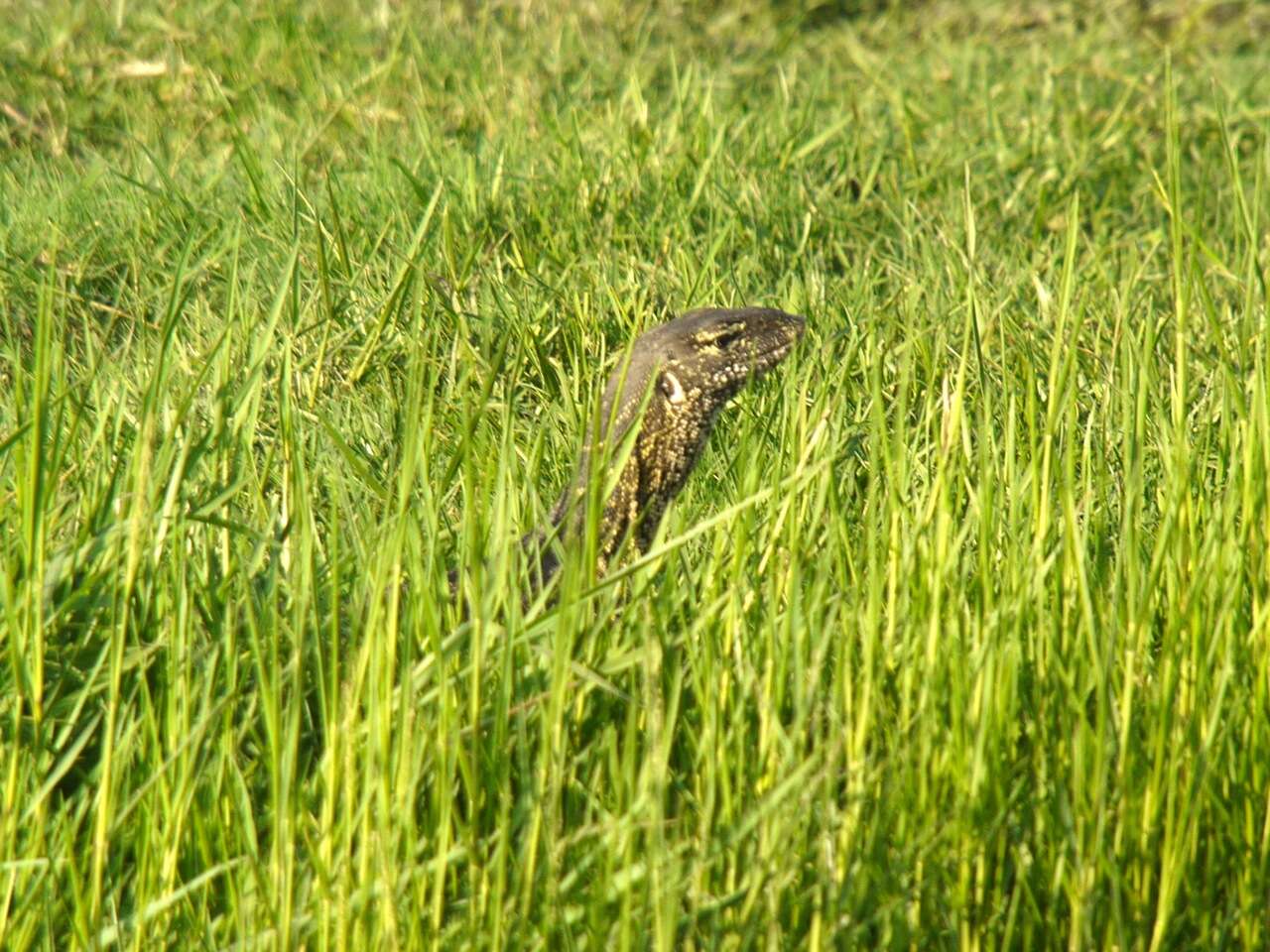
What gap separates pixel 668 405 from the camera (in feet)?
11.9

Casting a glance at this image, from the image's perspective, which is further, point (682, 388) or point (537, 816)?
point (682, 388)

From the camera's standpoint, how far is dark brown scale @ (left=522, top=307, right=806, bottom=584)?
3.60 metres

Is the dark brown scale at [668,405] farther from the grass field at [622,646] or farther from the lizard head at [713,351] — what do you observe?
the grass field at [622,646]

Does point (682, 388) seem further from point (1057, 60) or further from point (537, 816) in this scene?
point (1057, 60)

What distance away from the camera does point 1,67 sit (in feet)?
21.0

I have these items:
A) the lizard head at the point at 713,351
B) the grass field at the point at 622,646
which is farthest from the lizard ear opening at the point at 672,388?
the grass field at the point at 622,646

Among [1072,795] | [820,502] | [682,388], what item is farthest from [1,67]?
[1072,795]

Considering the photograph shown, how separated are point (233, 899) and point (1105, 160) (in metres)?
4.64

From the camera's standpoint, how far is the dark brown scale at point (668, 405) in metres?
3.60

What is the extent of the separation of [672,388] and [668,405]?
4cm

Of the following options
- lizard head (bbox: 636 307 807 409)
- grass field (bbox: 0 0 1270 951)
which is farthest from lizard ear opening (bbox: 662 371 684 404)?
grass field (bbox: 0 0 1270 951)

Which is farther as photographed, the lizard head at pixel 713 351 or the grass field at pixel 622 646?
the lizard head at pixel 713 351

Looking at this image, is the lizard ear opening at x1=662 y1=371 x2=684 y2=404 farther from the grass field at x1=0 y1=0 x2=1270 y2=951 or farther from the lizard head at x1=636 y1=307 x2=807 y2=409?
the grass field at x1=0 y1=0 x2=1270 y2=951

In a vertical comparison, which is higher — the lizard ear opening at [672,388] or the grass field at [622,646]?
the lizard ear opening at [672,388]
